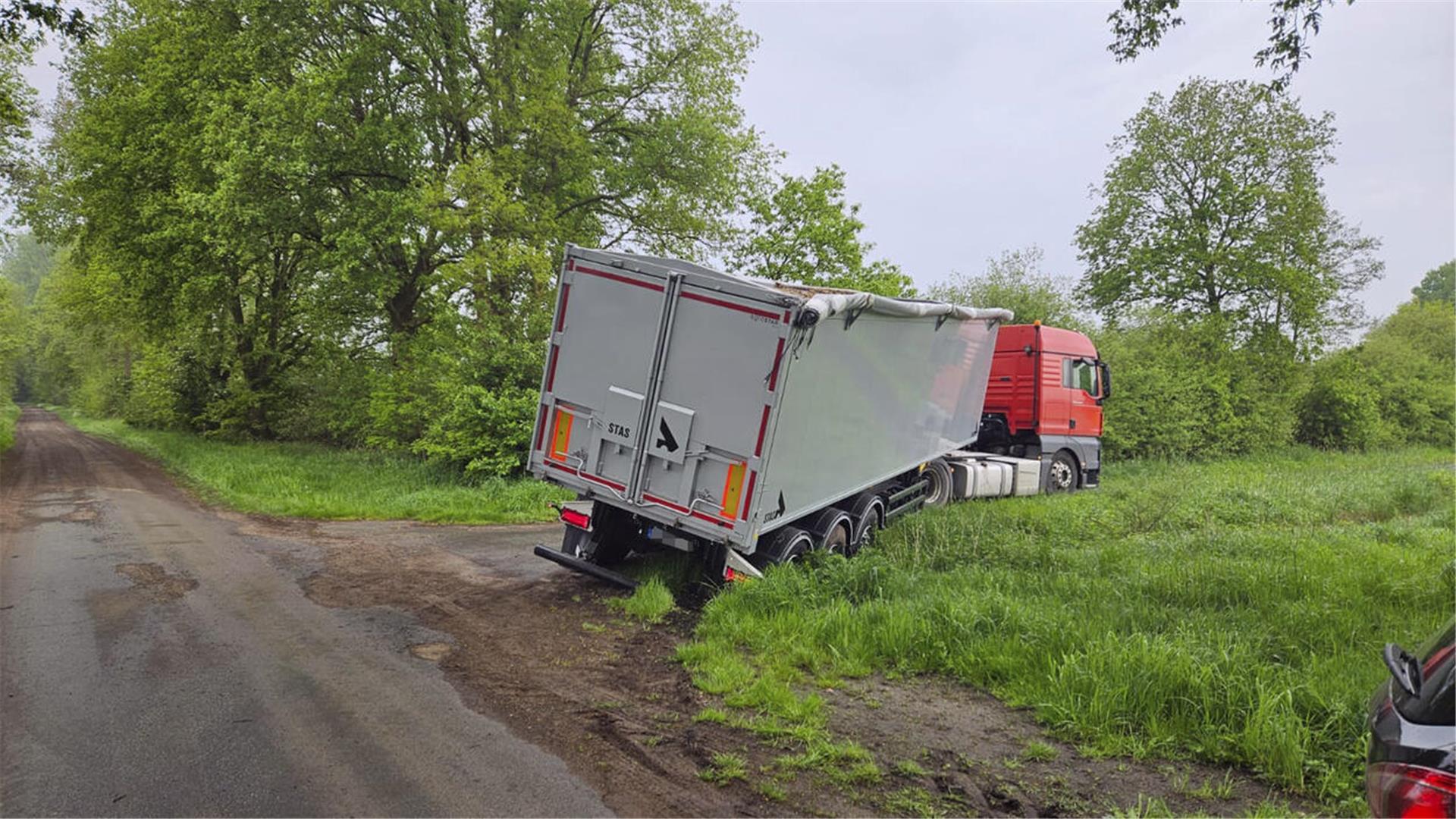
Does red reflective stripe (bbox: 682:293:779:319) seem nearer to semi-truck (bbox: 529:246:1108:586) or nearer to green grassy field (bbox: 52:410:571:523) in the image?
semi-truck (bbox: 529:246:1108:586)

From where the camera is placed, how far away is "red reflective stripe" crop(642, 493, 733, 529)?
6180mm

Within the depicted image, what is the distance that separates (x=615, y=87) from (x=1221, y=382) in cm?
2143

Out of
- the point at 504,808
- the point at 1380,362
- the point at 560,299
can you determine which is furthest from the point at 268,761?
the point at 1380,362

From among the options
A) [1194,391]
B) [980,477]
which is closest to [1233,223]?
[1194,391]

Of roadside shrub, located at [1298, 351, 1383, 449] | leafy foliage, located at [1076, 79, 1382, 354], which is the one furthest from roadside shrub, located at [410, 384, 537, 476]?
roadside shrub, located at [1298, 351, 1383, 449]

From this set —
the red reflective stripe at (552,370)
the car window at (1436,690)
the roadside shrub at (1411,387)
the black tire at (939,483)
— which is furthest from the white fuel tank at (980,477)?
the roadside shrub at (1411,387)

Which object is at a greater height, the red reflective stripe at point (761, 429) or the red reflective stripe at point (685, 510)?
the red reflective stripe at point (761, 429)

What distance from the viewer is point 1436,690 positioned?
203 centimetres

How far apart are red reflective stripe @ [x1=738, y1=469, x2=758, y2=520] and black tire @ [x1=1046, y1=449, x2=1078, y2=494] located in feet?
33.2

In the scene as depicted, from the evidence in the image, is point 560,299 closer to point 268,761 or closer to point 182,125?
point 268,761

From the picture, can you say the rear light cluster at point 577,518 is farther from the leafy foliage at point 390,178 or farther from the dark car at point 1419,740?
the leafy foliage at point 390,178

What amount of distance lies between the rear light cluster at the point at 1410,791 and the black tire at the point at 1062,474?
42.4 ft

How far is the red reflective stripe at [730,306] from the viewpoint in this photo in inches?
236

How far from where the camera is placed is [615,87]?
19156 mm
